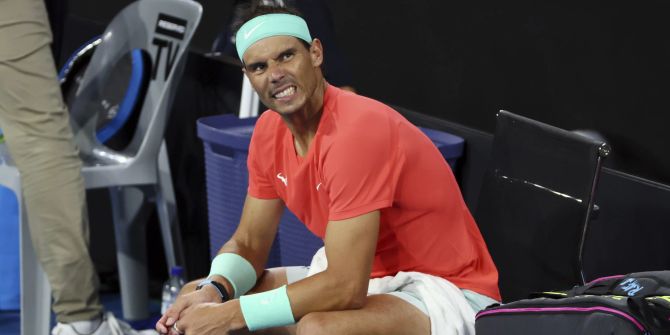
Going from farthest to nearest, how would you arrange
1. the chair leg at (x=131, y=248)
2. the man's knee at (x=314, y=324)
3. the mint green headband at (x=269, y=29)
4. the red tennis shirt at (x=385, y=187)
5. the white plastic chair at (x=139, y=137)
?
the chair leg at (x=131, y=248) < the white plastic chair at (x=139, y=137) < the mint green headband at (x=269, y=29) < the red tennis shirt at (x=385, y=187) < the man's knee at (x=314, y=324)

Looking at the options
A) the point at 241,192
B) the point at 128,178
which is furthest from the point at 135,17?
the point at 241,192

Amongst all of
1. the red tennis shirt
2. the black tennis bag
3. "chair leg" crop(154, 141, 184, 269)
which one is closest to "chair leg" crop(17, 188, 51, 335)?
"chair leg" crop(154, 141, 184, 269)

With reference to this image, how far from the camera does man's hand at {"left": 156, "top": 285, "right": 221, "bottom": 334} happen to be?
9.14 feet

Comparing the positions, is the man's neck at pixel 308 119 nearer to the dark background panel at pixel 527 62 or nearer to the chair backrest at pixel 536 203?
the chair backrest at pixel 536 203

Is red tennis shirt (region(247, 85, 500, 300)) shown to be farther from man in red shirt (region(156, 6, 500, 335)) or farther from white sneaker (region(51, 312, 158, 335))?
white sneaker (region(51, 312, 158, 335))

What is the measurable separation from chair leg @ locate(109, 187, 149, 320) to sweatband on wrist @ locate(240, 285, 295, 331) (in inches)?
79.0

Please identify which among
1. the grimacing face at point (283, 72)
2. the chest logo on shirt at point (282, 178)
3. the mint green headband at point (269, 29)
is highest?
the mint green headband at point (269, 29)

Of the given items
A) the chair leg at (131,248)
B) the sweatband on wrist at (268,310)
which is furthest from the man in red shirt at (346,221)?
the chair leg at (131,248)

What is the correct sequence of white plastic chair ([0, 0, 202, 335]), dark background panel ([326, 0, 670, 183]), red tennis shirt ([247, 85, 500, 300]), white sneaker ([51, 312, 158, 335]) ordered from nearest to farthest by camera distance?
red tennis shirt ([247, 85, 500, 300]) < dark background panel ([326, 0, 670, 183]) < white sneaker ([51, 312, 158, 335]) < white plastic chair ([0, 0, 202, 335])

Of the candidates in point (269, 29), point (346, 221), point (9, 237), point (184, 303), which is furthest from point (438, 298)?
point (9, 237)

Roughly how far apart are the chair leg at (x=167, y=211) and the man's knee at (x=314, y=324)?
2.01 meters

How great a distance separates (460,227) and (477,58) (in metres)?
1.04

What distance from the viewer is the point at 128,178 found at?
→ 14.3ft

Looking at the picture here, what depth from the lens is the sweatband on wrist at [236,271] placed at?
9.59ft
